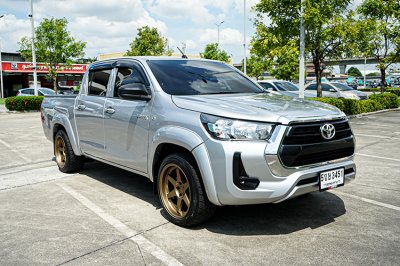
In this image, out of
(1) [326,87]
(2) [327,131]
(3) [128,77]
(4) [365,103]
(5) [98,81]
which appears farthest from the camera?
(1) [326,87]

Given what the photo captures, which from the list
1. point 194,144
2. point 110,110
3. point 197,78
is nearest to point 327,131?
point 194,144

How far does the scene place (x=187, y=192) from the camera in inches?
166

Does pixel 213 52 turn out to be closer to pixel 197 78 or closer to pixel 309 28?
pixel 309 28

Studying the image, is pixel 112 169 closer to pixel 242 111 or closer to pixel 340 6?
pixel 242 111

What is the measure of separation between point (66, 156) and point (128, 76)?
2.28 metres

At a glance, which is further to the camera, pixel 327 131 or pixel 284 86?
pixel 284 86

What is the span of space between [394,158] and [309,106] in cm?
457

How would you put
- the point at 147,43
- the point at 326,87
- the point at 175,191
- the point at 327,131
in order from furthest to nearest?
the point at 147,43
the point at 326,87
the point at 175,191
the point at 327,131

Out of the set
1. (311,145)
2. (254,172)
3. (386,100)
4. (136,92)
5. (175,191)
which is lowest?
(175,191)

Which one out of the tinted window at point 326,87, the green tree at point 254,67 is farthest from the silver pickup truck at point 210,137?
the green tree at point 254,67

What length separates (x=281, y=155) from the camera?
3.63m

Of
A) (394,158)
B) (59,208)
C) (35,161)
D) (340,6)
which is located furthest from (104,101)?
(340,6)

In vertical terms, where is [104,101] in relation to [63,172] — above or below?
above

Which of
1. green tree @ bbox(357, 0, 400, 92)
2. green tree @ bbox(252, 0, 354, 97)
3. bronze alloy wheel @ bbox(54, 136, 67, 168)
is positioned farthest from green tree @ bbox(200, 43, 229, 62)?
bronze alloy wheel @ bbox(54, 136, 67, 168)
